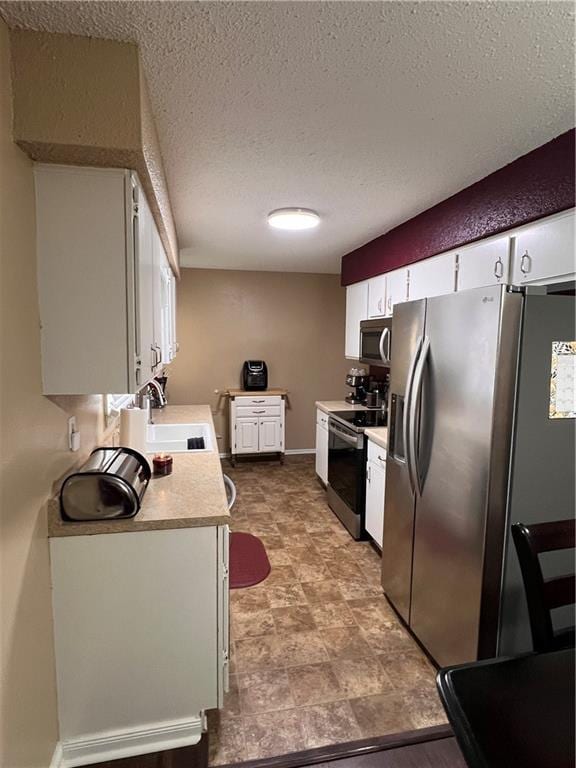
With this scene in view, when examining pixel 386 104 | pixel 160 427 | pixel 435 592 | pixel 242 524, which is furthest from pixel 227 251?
pixel 435 592

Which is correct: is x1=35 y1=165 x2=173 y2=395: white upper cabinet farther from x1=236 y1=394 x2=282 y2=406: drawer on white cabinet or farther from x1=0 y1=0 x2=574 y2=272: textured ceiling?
x1=236 y1=394 x2=282 y2=406: drawer on white cabinet

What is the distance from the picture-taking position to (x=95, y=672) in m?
1.53

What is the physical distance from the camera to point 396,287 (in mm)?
3041

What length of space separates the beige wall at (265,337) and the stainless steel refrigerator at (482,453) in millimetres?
3367

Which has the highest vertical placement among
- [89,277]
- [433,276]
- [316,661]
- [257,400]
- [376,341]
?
[433,276]

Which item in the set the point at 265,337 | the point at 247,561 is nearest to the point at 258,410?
the point at 265,337

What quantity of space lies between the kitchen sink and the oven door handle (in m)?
1.06

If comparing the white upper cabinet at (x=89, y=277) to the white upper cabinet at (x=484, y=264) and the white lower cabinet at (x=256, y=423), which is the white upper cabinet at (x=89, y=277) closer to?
the white upper cabinet at (x=484, y=264)

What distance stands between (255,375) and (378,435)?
97.1 inches

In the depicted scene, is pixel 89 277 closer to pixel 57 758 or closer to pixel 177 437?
pixel 57 758

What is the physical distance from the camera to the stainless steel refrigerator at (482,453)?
1573 mm

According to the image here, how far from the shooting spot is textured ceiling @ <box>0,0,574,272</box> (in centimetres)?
105

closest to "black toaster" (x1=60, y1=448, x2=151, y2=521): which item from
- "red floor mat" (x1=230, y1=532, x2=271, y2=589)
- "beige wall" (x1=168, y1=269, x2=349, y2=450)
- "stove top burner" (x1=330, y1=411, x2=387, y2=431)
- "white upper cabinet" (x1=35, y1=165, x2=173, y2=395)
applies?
"white upper cabinet" (x1=35, y1=165, x2=173, y2=395)

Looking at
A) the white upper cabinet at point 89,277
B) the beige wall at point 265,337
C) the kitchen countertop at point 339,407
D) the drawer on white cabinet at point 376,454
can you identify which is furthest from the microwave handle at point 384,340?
the beige wall at point 265,337
